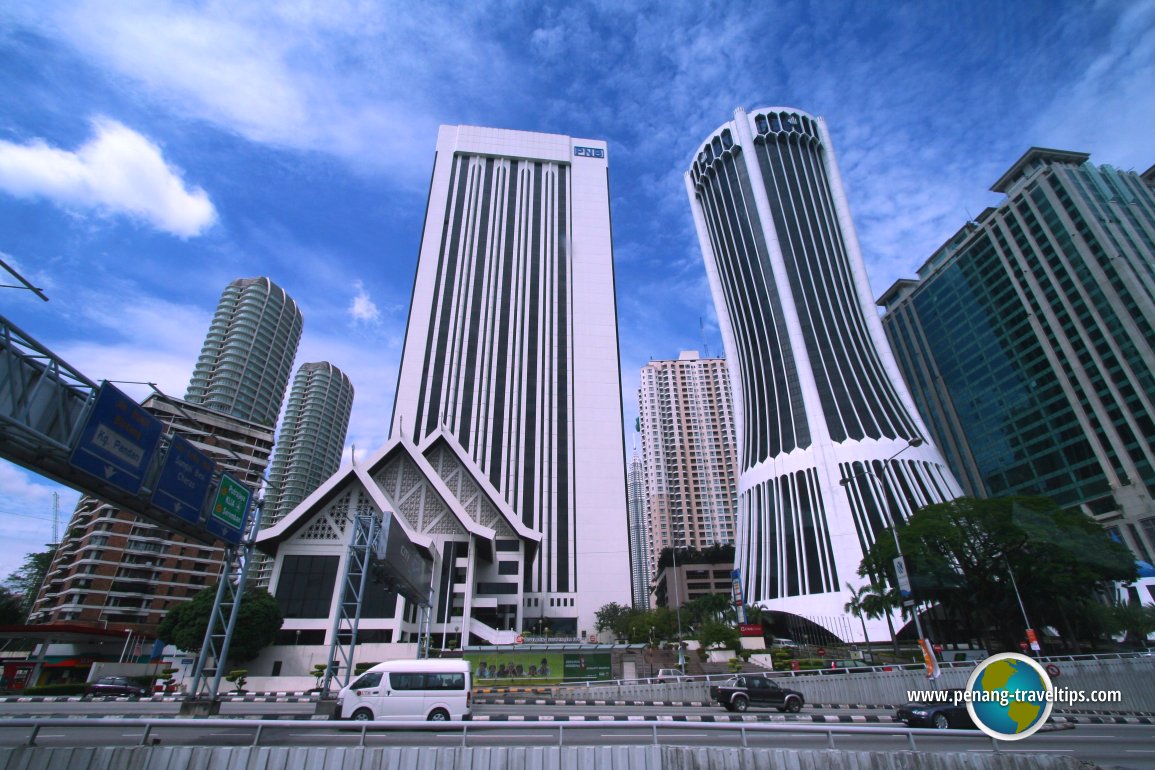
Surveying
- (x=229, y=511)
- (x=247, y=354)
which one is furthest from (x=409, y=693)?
(x=247, y=354)

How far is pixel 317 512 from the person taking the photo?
4212 cm

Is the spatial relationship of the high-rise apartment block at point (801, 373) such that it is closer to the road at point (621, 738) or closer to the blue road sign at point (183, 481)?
the road at point (621, 738)

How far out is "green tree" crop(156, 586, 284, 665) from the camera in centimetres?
3406

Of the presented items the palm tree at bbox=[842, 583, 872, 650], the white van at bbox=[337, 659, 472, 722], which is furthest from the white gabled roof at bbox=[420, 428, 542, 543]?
the white van at bbox=[337, 659, 472, 722]

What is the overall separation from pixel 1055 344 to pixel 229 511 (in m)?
94.5

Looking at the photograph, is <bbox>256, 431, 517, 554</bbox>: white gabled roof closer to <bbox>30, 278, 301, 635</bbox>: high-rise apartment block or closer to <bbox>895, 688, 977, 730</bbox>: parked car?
<bbox>30, 278, 301, 635</bbox>: high-rise apartment block

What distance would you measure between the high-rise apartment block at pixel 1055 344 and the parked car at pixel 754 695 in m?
66.8

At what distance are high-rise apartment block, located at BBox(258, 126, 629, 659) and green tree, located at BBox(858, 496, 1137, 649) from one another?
104 ft

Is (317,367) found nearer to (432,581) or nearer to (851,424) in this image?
(432,581)

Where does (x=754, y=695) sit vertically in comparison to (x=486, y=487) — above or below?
below

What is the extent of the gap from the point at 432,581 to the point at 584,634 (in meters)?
23.6

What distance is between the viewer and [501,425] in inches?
2803

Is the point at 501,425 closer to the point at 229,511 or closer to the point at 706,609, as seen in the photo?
the point at 706,609

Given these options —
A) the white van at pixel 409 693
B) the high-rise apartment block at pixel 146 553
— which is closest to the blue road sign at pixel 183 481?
the white van at pixel 409 693
